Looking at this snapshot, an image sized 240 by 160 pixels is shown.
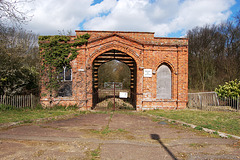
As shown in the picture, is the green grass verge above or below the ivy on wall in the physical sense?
below

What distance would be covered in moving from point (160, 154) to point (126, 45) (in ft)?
32.9

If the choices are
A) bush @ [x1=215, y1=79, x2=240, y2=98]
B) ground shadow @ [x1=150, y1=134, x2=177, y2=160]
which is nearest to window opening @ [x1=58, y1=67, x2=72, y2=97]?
ground shadow @ [x1=150, y1=134, x2=177, y2=160]

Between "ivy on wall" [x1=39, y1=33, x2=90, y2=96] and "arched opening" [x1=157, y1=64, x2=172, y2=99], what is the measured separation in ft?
20.3

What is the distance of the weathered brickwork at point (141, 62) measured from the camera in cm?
1309

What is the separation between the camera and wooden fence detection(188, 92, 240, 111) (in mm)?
12992

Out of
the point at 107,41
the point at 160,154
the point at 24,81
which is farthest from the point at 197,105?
the point at 24,81

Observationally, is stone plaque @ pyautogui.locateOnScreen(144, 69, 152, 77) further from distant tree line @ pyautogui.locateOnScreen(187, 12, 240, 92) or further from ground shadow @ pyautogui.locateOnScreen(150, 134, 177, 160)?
distant tree line @ pyautogui.locateOnScreen(187, 12, 240, 92)

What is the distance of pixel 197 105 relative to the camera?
547 inches

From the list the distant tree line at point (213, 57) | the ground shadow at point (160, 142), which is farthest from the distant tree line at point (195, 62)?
the ground shadow at point (160, 142)

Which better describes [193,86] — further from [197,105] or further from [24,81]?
[24,81]

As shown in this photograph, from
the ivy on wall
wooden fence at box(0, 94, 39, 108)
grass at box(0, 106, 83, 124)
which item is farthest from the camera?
the ivy on wall

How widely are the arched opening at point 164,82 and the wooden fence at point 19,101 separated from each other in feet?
30.1

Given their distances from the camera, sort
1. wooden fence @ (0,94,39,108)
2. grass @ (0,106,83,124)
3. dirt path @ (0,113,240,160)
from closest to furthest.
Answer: dirt path @ (0,113,240,160)
grass @ (0,106,83,124)
wooden fence @ (0,94,39,108)

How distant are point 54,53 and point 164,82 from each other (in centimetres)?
854
